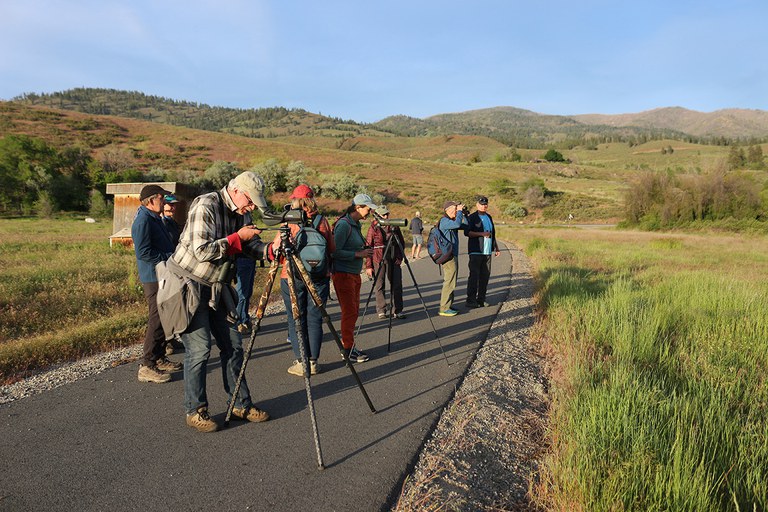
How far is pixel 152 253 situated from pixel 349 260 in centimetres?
231

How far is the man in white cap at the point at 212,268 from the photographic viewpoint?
3.35 m

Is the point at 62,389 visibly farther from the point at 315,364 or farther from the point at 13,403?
the point at 315,364

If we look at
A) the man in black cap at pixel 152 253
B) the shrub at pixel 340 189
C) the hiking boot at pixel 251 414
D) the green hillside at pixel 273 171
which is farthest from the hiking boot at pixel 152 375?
the shrub at pixel 340 189

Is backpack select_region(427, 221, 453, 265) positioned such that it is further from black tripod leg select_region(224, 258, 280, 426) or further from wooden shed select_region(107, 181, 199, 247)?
wooden shed select_region(107, 181, 199, 247)

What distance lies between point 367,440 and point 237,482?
1033 mm

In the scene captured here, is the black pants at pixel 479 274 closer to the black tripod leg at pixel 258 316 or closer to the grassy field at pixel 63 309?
the black tripod leg at pixel 258 316

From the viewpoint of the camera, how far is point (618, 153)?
451 feet

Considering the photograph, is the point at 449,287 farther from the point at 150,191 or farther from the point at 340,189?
the point at 340,189

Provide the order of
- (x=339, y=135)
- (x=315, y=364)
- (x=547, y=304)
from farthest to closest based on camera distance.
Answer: (x=339, y=135)
(x=547, y=304)
(x=315, y=364)

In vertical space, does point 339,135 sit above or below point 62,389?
above

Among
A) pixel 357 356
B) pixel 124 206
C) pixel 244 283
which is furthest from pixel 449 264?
pixel 124 206

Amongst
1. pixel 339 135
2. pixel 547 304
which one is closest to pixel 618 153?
pixel 339 135

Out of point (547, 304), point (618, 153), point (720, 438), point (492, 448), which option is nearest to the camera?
point (720, 438)

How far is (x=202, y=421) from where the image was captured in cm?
359
